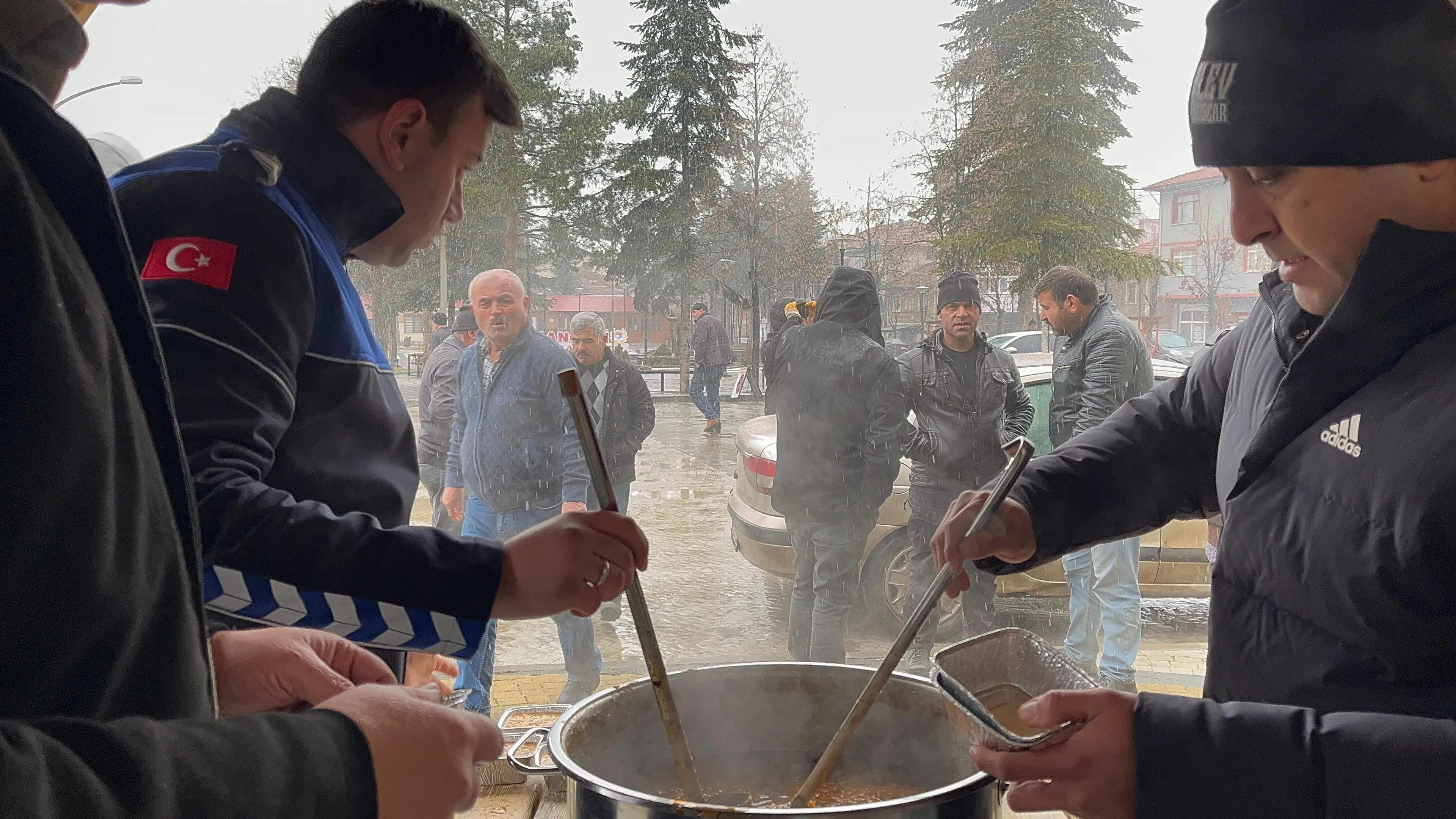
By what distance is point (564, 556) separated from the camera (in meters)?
1.14

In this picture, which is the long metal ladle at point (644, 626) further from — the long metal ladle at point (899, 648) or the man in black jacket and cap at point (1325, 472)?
the man in black jacket and cap at point (1325, 472)

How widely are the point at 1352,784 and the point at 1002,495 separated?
0.50 m

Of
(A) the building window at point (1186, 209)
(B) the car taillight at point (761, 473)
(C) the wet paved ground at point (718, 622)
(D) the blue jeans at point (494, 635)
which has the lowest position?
(C) the wet paved ground at point (718, 622)

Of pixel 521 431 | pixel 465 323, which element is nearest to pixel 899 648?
pixel 521 431

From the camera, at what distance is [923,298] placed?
6.01 m

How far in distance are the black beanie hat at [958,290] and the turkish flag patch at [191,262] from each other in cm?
365

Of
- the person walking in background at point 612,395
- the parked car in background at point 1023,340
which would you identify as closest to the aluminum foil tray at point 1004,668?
the person walking in background at point 612,395

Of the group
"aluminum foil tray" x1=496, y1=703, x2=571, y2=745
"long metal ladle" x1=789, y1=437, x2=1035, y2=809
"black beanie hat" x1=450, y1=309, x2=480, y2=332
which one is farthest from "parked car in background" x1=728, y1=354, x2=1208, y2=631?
"long metal ladle" x1=789, y1=437, x2=1035, y2=809

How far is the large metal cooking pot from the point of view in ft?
4.42

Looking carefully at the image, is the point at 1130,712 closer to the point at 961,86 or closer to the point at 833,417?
the point at 833,417

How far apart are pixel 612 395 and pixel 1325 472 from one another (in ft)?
13.2

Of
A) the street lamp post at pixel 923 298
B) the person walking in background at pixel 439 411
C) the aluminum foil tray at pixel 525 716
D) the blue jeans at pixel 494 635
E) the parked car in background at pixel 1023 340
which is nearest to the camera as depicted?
the aluminum foil tray at pixel 525 716

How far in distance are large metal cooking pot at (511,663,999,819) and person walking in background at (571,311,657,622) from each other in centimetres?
332

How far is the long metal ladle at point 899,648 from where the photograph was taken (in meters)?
1.23
